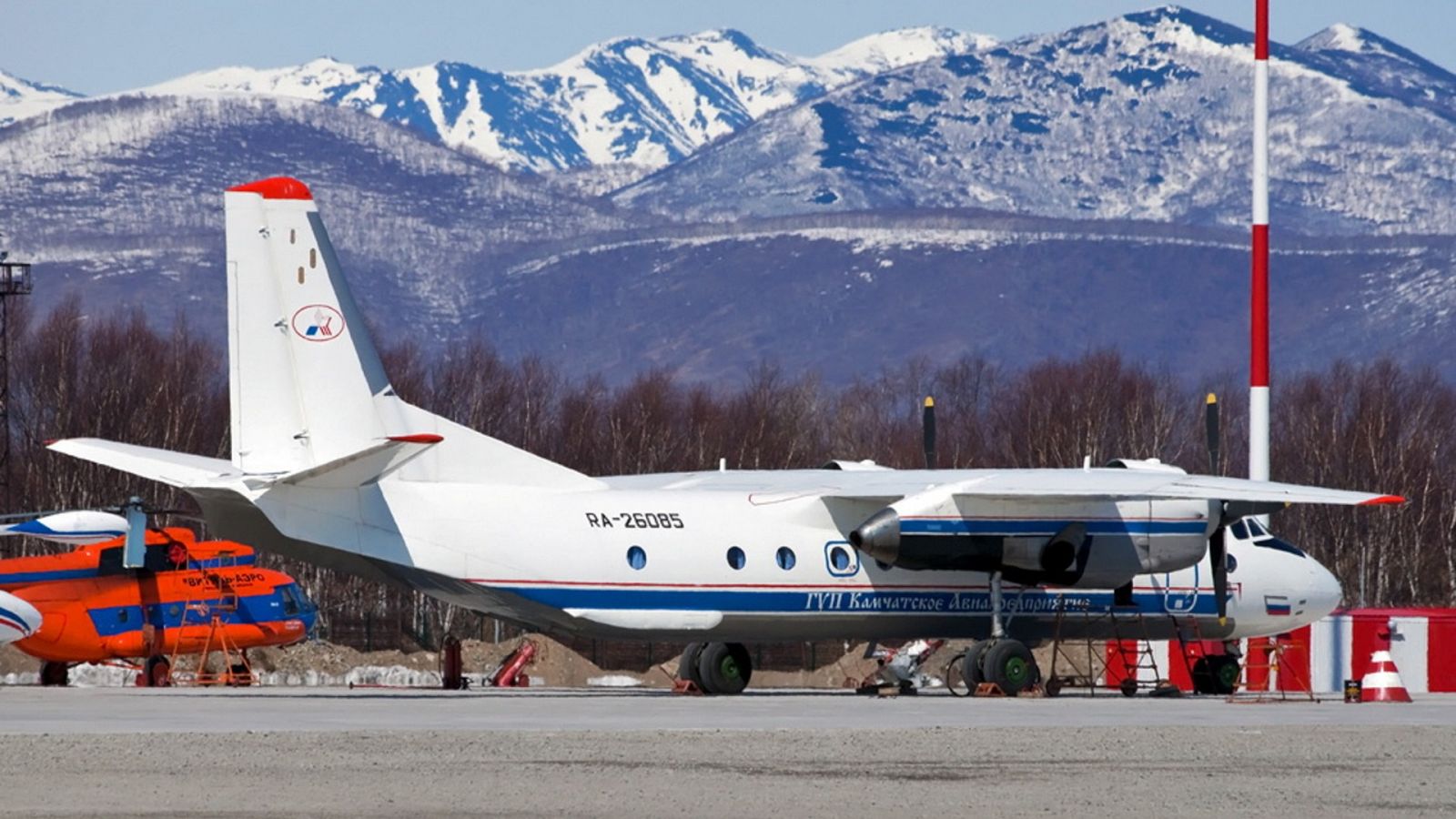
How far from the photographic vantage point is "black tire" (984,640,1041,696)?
36.0 m

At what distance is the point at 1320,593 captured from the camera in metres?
39.7

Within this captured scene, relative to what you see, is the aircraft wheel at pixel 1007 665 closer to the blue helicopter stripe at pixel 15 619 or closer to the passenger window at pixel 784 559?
the passenger window at pixel 784 559

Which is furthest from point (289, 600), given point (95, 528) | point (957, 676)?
point (957, 676)

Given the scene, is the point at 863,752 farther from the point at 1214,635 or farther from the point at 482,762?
the point at 1214,635

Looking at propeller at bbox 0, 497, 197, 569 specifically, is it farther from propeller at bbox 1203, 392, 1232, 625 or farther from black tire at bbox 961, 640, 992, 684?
propeller at bbox 1203, 392, 1232, 625

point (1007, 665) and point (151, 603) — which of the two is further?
point (151, 603)

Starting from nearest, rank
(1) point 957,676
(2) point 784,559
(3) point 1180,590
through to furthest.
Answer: (2) point 784,559, (3) point 1180,590, (1) point 957,676

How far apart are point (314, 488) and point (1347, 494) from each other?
13608 millimetres

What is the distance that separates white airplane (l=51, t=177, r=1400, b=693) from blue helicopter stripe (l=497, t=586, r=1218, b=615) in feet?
0.10

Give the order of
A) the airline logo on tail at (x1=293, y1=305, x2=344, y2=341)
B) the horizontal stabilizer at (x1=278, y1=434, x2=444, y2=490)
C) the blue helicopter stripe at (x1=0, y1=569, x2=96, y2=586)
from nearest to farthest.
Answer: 1. the horizontal stabilizer at (x1=278, y1=434, x2=444, y2=490)
2. the airline logo on tail at (x1=293, y1=305, x2=344, y2=341)
3. the blue helicopter stripe at (x1=0, y1=569, x2=96, y2=586)

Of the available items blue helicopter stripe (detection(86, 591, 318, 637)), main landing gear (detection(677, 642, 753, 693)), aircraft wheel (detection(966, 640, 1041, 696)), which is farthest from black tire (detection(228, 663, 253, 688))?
aircraft wheel (detection(966, 640, 1041, 696))

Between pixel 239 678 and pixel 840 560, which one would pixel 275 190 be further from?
pixel 239 678

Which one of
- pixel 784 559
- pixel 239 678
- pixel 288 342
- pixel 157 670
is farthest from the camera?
pixel 239 678

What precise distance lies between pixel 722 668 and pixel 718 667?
6 cm
